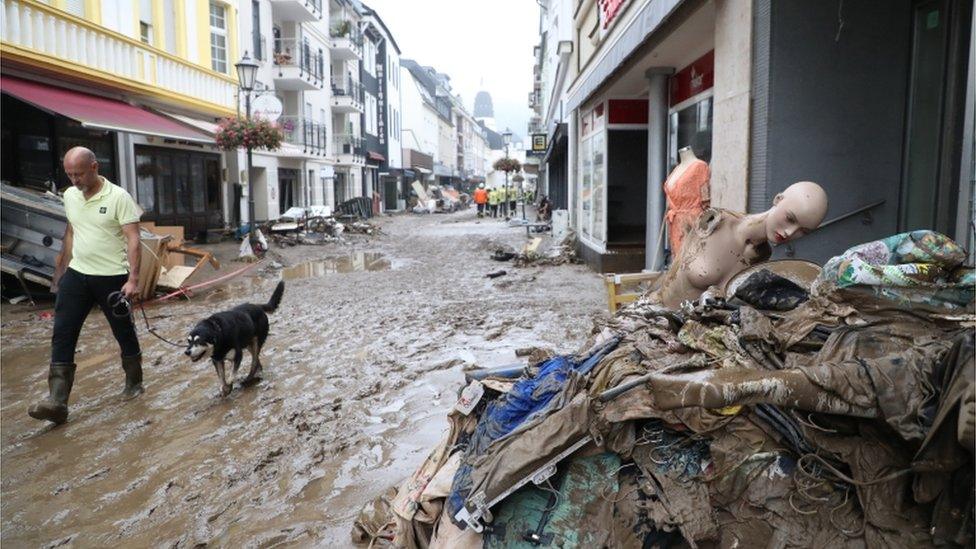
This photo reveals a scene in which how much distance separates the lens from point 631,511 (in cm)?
215

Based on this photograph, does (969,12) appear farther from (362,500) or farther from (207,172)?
(207,172)

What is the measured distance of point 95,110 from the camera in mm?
12391

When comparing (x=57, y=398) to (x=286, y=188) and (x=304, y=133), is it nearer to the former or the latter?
(x=286, y=188)

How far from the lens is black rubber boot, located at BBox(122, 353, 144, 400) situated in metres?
5.17

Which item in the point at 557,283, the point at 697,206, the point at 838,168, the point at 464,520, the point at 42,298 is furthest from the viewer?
the point at 557,283

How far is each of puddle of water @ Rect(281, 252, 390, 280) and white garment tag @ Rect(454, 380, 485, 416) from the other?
991 centimetres

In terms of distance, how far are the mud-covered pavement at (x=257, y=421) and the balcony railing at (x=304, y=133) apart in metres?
19.3

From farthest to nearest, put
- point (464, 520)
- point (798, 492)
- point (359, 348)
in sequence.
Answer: point (359, 348), point (464, 520), point (798, 492)

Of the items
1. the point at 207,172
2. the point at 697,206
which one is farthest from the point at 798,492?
the point at 207,172

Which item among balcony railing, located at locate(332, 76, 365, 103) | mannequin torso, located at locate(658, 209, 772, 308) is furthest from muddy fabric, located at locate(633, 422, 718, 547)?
balcony railing, located at locate(332, 76, 365, 103)

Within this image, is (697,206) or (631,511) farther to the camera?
(697,206)

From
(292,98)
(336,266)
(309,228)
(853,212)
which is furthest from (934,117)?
(292,98)

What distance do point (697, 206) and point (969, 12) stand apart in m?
2.45

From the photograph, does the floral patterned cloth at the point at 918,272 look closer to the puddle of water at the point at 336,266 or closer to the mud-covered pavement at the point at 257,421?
the mud-covered pavement at the point at 257,421
